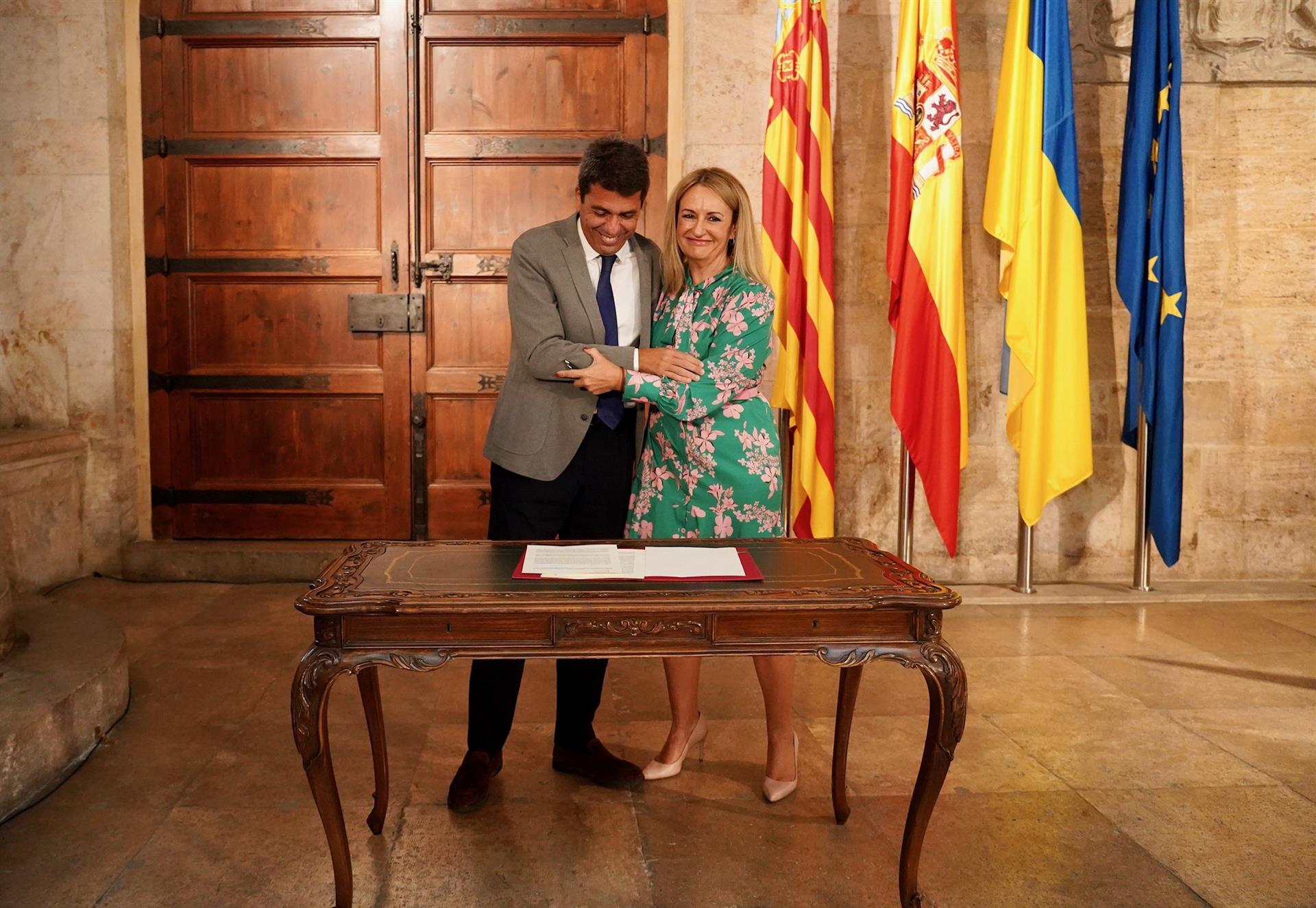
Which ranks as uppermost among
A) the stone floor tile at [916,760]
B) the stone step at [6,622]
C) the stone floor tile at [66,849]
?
the stone step at [6,622]

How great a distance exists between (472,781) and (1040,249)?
3.53 meters

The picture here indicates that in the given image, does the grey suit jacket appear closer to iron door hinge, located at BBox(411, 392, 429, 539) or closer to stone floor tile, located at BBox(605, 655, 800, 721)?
stone floor tile, located at BBox(605, 655, 800, 721)

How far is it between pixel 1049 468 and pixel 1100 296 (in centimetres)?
105

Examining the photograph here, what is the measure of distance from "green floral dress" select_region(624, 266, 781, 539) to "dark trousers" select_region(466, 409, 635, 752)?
0.11 m

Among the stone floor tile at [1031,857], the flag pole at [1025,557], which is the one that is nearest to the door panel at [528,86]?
the flag pole at [1025,557]

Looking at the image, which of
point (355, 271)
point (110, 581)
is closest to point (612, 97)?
point (355, 271)

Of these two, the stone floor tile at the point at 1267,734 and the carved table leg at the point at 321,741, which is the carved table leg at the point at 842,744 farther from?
the stone floor tile at the point at 1267,734

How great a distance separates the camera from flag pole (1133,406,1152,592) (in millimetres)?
5023

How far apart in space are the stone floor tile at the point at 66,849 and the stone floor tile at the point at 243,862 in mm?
45

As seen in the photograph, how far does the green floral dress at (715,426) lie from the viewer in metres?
2.66

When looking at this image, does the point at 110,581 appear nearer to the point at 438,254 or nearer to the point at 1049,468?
the point at 438,254

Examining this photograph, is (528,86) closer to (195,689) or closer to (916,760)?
(195,689)

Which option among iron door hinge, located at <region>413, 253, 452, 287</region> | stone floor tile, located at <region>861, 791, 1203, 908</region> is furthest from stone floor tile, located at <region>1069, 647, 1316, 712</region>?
iron door hinge, located at <region>413, 253, 452, 287</region>

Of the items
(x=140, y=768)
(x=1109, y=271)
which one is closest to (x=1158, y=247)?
(x=1109, y=271)
